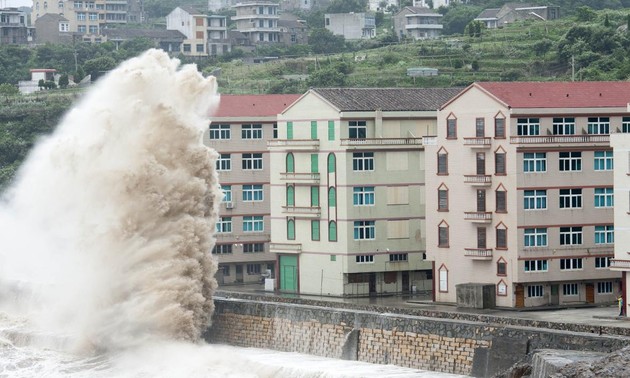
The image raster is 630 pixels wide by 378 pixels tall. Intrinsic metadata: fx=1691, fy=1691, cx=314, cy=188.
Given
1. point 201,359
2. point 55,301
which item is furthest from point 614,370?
point 55,301

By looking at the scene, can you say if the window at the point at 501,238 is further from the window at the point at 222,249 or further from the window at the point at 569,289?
the window at the point at 222,249

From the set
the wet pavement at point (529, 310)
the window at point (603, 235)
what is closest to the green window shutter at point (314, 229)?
the wet pavement at point (529, 310)

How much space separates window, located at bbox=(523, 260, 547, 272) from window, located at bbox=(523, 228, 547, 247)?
0.53m

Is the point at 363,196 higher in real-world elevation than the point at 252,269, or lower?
higher

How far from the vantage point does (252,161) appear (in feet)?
225

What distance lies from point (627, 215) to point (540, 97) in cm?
762

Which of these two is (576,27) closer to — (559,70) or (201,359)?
(559,70)

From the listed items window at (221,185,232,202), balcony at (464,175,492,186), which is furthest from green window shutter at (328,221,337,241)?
window at (221,185,232,202)

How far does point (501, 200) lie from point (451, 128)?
11.3ft

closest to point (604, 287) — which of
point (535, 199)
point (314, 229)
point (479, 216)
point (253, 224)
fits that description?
point (535, 199)

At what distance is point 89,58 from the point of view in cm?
13088

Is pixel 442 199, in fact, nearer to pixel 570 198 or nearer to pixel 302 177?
pixel 570 198

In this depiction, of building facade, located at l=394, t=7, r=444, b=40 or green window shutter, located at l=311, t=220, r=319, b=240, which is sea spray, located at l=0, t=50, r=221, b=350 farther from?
building facade, located at l=394, t=7, r=444, b=40

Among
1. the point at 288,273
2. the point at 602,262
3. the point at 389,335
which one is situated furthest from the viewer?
the point at 288,273
